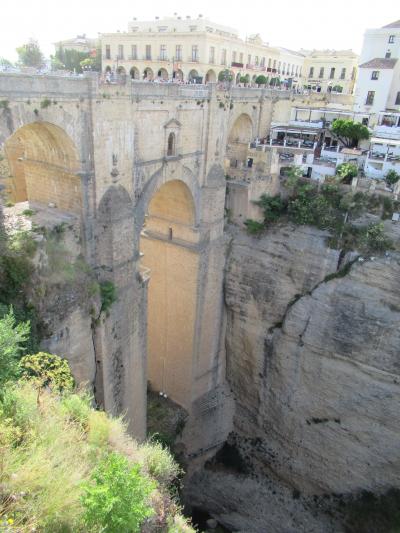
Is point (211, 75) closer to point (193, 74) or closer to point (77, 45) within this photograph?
point (193, 74)

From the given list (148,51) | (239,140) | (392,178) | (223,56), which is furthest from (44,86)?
(223,56)

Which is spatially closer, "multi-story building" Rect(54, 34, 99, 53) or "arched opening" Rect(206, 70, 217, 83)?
"arched opening" Rect(206, 70, 217, 83)

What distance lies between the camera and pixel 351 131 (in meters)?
23.5

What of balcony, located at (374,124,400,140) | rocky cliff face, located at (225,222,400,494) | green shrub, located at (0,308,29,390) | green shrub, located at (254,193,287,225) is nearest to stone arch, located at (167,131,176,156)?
green shrub, located at (254,193,287,225)

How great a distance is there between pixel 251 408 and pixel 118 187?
13.1m

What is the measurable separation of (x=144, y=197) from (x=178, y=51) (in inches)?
908

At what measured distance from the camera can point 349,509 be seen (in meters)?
18.4

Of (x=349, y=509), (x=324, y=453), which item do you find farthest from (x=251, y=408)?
(x=349, y=509)

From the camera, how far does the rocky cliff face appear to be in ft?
56.3

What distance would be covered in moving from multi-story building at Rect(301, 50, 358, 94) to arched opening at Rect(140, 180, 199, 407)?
1149 inches

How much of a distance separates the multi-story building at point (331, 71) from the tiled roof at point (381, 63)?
11.0 metres

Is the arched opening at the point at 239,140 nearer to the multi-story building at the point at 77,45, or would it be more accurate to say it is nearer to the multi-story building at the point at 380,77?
the multi-story building at the point at 380,77

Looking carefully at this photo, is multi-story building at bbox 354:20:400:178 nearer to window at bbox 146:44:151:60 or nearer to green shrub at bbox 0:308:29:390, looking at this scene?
window at bbox 146:44:151:60

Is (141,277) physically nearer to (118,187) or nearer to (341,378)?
(118,187)
